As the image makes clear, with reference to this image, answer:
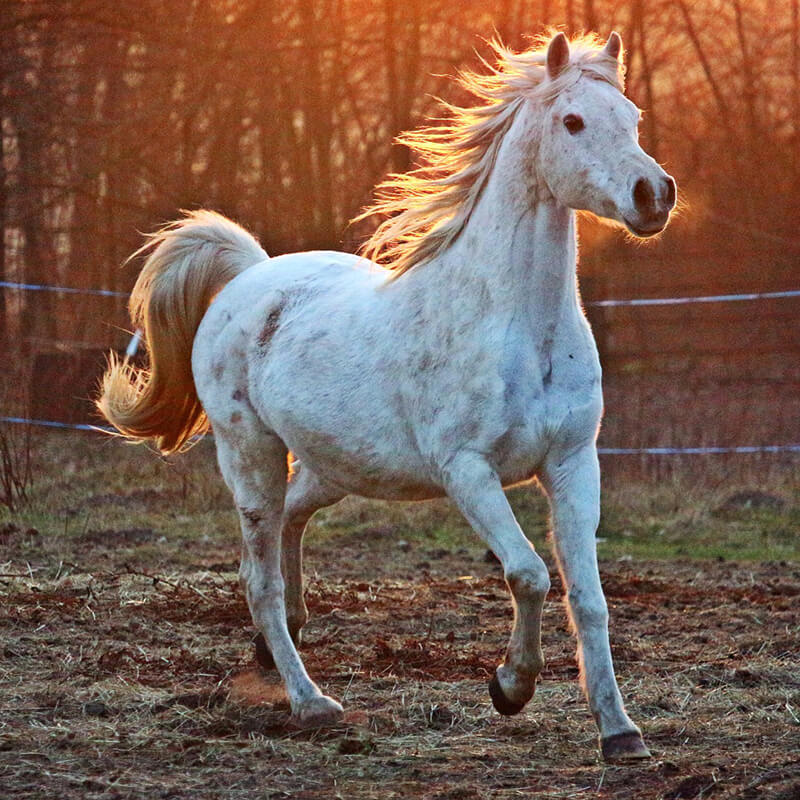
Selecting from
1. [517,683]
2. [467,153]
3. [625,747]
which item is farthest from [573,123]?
[625,747]

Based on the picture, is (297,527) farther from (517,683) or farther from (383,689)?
(517,683)

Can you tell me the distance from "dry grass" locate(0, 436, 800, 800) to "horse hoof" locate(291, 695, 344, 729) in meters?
0.06

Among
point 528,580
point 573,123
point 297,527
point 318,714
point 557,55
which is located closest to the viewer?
point 528,580

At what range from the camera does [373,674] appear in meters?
4.93

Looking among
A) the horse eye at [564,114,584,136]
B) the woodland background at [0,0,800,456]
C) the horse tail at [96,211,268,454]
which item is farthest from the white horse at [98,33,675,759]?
the woodland background at [0,0,800,456]

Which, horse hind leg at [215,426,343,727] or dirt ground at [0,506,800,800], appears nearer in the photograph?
dirt ground at [0,506,800,800]

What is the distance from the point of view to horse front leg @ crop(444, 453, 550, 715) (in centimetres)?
368

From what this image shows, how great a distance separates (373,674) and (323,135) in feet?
27.6

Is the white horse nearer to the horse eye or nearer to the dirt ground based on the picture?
Result: the horse eye

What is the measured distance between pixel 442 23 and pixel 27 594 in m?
7.59

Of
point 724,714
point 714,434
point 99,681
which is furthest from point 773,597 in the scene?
point 714,434

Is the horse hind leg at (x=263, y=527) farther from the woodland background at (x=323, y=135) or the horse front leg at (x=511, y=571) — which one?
the woodland background at (x=323, y=135)

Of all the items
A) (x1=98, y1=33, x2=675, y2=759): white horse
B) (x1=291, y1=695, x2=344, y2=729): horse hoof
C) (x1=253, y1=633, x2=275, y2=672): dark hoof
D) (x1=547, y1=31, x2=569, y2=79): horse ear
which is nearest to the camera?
(x1=98, y1=33, x2=675, y2=759): white horse

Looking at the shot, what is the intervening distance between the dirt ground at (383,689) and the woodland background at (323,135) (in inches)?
214
